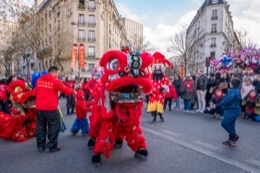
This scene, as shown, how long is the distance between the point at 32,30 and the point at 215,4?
37722 mm

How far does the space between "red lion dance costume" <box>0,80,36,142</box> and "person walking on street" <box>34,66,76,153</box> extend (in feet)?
3.72

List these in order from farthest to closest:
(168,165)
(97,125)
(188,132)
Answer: (188,132) < (97,125) < (168,165)

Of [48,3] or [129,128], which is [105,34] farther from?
[129,128]

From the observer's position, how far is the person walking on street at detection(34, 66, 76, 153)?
488 centimetres

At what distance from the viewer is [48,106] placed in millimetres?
4875

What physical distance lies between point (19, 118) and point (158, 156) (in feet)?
12.3

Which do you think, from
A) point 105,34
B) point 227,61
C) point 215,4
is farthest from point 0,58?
point 215,4

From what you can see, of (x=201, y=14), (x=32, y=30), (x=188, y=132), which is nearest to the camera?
(x=188, y=132)

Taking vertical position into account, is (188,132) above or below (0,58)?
below

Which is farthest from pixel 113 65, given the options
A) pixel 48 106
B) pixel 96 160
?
pixel 48 106

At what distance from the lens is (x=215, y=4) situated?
150 ft

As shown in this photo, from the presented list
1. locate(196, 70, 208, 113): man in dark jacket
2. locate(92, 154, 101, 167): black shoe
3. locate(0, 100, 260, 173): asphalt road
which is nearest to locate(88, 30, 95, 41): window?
locate(196, 70, 208, 113): man in dark jacket

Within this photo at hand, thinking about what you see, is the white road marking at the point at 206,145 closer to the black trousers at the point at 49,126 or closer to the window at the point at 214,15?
the black trousers at the point at 49,126

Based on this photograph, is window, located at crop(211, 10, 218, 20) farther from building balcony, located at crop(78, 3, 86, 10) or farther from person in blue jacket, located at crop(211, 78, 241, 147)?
person in blue jacket, located at crop(211, 78, 241, 147)
